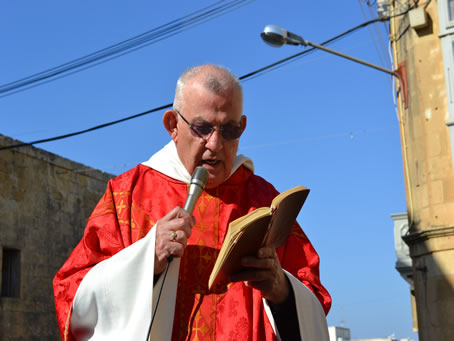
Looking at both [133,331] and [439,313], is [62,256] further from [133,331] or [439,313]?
[133,331]

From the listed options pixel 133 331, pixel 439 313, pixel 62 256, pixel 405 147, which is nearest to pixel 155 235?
pixel 133 331

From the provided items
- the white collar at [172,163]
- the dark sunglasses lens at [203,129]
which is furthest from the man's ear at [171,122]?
the dark sunglasses lens at [203,129]

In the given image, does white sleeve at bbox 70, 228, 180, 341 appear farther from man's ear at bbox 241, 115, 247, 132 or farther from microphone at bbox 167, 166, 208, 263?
man's ear at bbox 241, 115, 247, 132

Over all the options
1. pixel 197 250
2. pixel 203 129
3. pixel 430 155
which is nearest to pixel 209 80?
pixel 203 129

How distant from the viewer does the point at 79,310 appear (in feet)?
10.0

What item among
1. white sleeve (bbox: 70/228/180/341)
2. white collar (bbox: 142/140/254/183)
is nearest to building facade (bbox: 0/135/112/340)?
white collar (bbox: 142/140/254/183)

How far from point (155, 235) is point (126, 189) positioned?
0.64 metres

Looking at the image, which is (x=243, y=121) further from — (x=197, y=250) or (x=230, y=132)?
(x=197, y=250)

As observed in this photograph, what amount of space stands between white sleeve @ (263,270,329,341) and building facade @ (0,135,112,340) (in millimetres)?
13117

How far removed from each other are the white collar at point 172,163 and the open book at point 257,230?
25.7 inches

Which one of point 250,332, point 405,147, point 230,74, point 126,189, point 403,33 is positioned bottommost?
point 250,332

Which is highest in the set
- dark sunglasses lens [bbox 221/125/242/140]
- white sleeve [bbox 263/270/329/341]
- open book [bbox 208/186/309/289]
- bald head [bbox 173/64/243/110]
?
bald head [bbox 173/64/243/110]

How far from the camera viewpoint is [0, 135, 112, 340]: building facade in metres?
15.7

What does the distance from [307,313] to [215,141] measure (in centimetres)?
90
